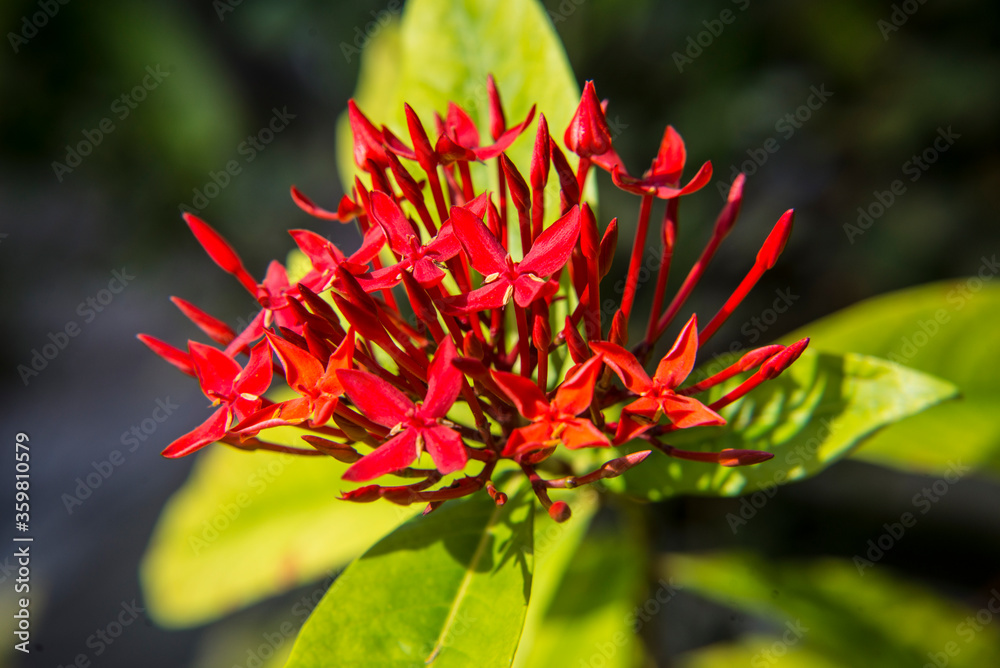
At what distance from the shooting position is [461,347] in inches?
34.9

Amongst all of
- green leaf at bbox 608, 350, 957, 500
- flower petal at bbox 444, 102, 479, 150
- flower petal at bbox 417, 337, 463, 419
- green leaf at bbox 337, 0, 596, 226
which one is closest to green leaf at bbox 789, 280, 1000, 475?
green leaf at bbox 608, 350, 957, 500

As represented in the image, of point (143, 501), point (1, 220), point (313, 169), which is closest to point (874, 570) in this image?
point (313, 169)

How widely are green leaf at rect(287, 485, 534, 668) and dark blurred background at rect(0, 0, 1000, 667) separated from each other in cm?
73

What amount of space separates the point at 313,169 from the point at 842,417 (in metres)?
2.60

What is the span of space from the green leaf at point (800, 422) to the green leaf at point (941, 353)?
0.35 meters

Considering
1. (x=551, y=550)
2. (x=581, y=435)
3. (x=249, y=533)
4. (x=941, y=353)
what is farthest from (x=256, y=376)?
(x=941, y=353)

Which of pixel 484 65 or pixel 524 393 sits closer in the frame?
pixel 524 393

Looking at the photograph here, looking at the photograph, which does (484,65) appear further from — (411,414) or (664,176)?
(411,414)

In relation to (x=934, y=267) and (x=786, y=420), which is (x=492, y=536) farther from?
(x=934, y=267)

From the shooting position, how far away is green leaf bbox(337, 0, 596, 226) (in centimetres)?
124

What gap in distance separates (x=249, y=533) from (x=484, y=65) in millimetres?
1127

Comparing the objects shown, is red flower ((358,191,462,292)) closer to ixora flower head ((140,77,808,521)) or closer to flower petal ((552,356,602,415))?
ixora flower head ((140,77,808,521))

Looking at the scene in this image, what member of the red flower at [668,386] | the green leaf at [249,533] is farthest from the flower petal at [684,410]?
the green leaf at [249,533]

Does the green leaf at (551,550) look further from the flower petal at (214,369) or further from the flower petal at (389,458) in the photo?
the flower petal at (214,369)
